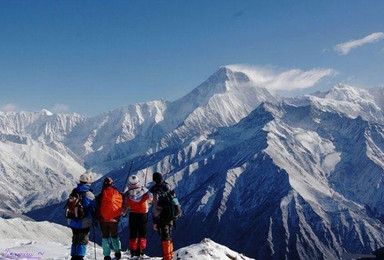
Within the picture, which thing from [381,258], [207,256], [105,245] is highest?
[381,258]

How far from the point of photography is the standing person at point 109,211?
68.3 feet

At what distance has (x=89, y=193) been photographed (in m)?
19.8

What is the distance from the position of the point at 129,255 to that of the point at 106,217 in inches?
178

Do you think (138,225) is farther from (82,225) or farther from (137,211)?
(82,225)

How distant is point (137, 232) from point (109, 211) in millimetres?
2399

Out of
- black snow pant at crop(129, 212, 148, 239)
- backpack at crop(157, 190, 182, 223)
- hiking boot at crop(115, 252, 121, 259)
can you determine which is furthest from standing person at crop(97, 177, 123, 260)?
backpack at crop(157, 190, 182, 223)

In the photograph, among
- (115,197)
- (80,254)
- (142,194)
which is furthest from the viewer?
(142,194)

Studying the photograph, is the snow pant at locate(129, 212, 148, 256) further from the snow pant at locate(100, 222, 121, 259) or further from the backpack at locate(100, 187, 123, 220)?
the backpack at locate(100, 187, 123, 220)

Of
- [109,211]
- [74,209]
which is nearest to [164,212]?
[109,211]

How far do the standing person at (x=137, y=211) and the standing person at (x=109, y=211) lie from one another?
3.06 feet

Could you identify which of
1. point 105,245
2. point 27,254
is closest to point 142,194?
point 105,245

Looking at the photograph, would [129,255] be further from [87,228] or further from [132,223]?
[87,228]

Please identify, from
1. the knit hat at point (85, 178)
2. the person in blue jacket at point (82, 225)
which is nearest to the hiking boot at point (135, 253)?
the person in blue jacket at point (82, 225)

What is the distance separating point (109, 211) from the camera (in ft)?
68.4
